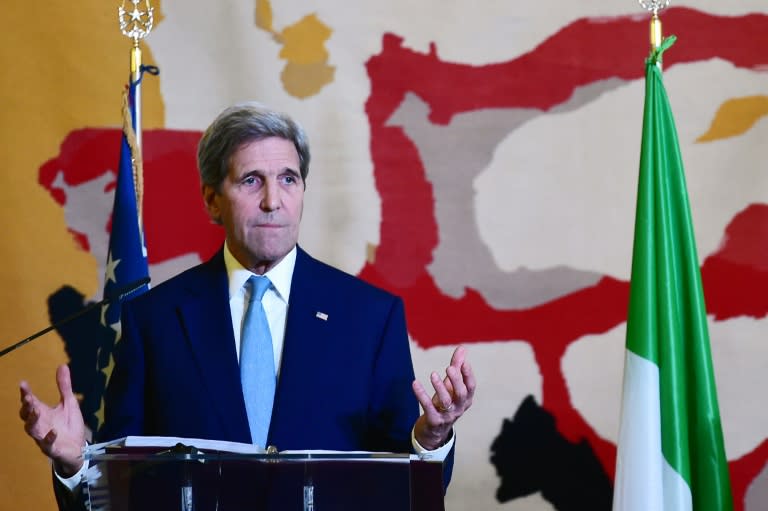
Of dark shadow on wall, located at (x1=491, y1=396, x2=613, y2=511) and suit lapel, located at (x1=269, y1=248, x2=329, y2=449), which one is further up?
suit lapel, located at (x1=269, y1=248, x2=329, y2=449)

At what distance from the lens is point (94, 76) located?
3.48 m

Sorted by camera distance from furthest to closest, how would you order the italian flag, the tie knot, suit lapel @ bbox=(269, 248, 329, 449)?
the italian flag → the tie knot → suit lapel @ bbox=(269, 248, 329, 449)

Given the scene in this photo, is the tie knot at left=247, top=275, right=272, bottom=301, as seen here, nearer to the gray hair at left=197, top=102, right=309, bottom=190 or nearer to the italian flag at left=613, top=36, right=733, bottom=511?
the gray hair at left=197, top=102, right=309, bottom=190

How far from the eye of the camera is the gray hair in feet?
7.47

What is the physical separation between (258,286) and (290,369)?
20cm

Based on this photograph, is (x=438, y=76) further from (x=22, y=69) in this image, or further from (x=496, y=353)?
(x=22, y=69)

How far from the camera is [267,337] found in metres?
2.23

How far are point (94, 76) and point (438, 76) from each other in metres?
1.09

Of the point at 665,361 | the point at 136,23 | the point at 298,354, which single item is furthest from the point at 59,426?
the point at 136,23

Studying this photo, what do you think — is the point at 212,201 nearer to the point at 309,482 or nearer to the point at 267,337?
the point at 267,337

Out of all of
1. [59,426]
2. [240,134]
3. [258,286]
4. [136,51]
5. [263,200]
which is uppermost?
[136,51]

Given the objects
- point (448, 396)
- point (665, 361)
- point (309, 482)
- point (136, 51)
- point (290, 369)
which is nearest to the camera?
point (309, 482)

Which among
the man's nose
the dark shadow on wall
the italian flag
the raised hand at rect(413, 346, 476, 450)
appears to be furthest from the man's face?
the dark shadow on wall

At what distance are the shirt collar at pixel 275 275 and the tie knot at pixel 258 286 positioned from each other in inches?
0.5
